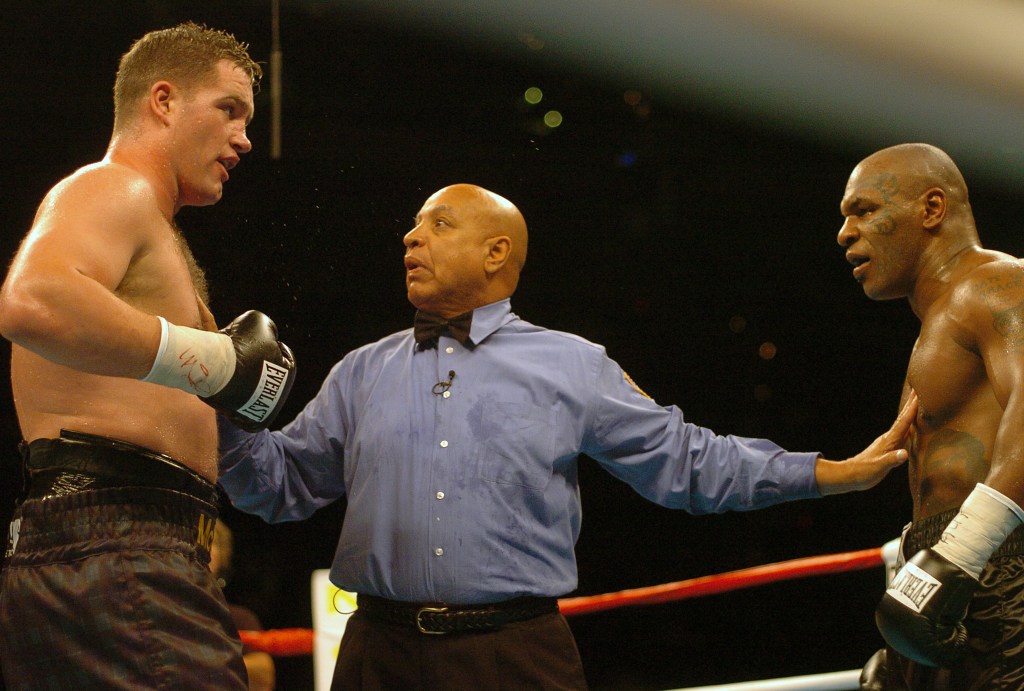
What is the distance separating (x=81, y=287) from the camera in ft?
4.25

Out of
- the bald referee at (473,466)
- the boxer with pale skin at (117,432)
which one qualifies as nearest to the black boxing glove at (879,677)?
the bald referee at (473,466)

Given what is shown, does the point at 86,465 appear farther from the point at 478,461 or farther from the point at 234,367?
the point at 478,461

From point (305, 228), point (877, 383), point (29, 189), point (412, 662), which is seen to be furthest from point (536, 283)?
point (412, 662)

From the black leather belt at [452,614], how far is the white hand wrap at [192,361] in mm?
599

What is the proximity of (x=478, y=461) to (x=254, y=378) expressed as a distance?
540 mm

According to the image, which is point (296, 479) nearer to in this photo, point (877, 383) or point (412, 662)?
point (412, 662)

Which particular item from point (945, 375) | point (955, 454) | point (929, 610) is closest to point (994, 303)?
point (945, 375)

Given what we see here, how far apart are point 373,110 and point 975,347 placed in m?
Answer: 2.56

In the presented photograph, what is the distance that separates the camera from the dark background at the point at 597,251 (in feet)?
11.3

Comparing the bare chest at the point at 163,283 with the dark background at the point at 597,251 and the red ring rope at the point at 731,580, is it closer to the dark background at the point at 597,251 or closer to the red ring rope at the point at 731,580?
the red ring rope at the point at 731,580

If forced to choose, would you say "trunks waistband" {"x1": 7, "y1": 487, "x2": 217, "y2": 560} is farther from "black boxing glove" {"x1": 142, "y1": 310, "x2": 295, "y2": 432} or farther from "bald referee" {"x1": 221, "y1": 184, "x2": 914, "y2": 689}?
"bald referee" {"x1": 221, "y1": 184, "x2": 914, "y2": 689}

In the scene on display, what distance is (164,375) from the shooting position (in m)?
1.36

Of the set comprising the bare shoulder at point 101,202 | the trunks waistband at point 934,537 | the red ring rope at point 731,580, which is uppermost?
the bare shoulder at point 101,202

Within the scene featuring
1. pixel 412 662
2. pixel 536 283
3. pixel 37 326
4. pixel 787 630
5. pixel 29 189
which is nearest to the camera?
pixel 37 326
